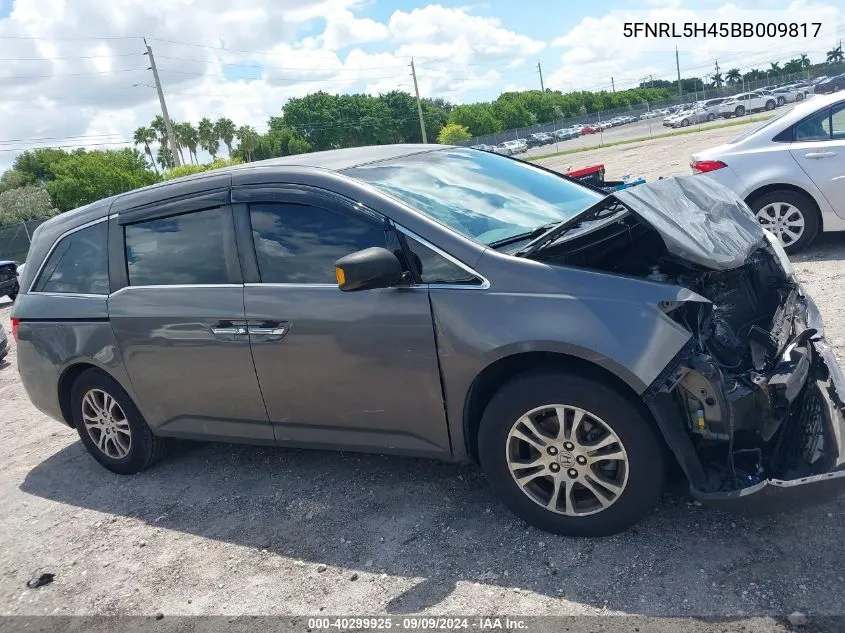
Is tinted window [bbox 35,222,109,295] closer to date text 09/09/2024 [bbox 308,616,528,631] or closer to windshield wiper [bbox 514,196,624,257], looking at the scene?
date text 09/09/2024 [bbox 308,616,528,631]

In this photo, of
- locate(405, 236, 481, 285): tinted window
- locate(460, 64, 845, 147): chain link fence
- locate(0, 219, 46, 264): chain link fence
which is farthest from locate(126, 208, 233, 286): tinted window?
locate(460, 64, 845, 147): chain link fence

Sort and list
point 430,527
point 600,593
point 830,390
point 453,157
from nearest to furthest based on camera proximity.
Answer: point 600,593 < point 830,390 < point 430,527 < point 453,157

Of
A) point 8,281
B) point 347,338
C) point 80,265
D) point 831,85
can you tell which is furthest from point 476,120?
point 347,338

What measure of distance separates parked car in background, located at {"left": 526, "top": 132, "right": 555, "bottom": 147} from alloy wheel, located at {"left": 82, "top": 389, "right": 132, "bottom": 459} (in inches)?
2459

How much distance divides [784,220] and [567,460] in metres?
5.29

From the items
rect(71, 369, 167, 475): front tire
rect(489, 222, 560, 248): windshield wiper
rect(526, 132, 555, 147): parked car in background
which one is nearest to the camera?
rect(489, 222, 560, 248): windshield wiper

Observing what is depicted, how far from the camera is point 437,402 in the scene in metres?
3.34

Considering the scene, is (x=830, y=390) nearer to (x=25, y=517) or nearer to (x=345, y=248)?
(x=345, y=248)

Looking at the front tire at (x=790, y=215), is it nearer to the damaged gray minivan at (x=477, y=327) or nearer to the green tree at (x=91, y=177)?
Result: the damaged gray minivan at (x=477, y=327)

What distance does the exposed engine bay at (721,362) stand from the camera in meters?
2.80

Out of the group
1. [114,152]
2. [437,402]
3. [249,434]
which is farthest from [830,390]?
[114,152]

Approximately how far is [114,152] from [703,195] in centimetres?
6958

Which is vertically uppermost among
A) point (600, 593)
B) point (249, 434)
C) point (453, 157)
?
point (453, 157)

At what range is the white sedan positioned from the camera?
688 cm
